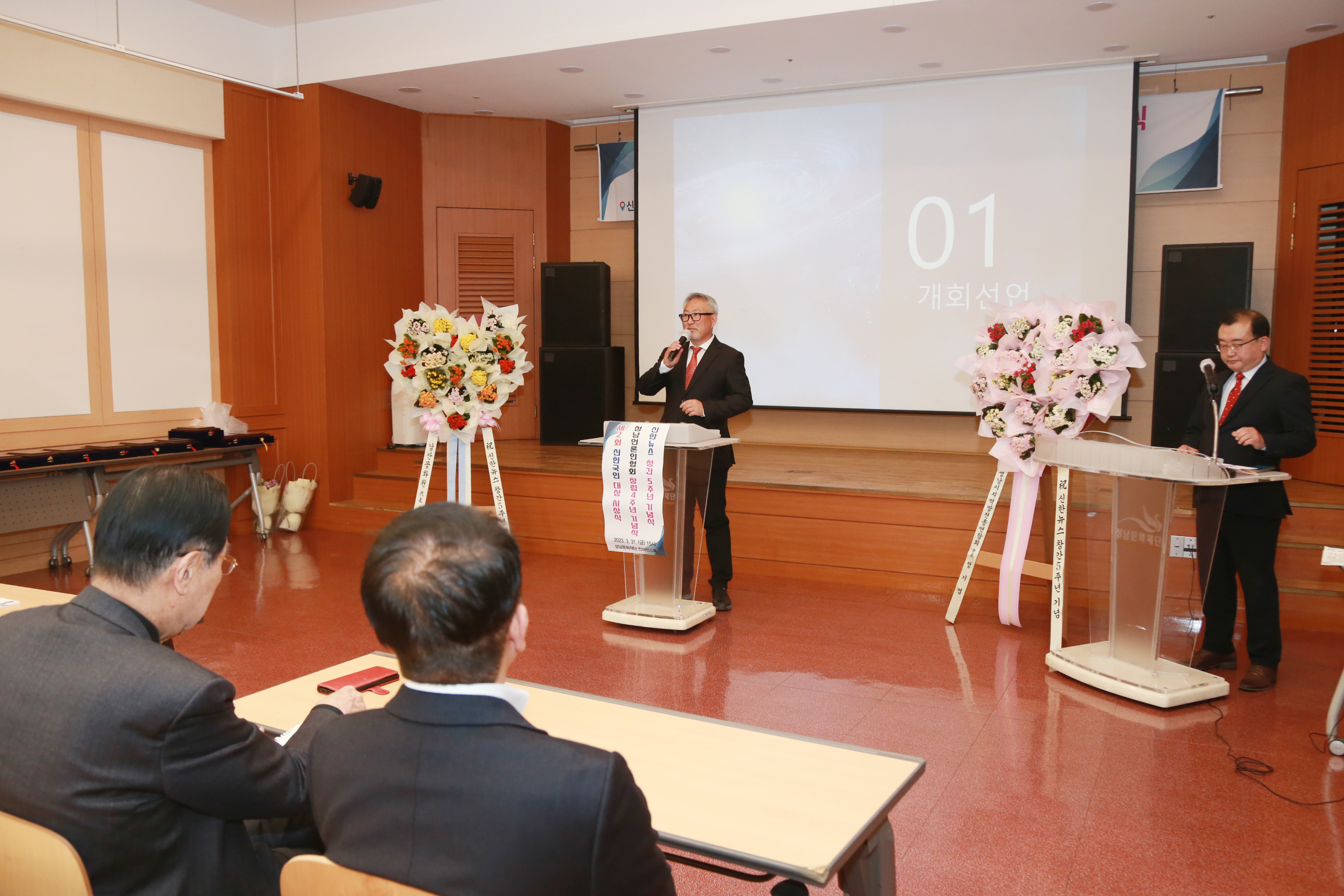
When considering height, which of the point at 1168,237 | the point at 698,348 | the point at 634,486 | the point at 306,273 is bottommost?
the point at 634,486

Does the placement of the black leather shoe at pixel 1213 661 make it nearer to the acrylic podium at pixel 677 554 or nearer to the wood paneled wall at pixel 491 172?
the acrylic podium at pixel 677 554

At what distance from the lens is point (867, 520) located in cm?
596

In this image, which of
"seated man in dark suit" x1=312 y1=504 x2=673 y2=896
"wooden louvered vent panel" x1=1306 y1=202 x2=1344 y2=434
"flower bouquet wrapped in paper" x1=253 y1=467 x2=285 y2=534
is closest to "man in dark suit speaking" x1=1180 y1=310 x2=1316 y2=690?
"wooden louvered vent panel" x1=1306 y1=202 x2=1344 y2=434

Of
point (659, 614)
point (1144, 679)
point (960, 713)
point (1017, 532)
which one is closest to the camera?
point (960, 713)

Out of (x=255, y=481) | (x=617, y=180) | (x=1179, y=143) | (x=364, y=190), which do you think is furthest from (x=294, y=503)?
(x=1179, y=143)

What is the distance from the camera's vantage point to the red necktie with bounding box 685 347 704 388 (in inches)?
215

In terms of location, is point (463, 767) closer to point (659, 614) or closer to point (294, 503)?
point (659, 614)

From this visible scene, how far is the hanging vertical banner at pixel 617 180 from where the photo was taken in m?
8.56

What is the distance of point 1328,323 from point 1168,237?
1287mm

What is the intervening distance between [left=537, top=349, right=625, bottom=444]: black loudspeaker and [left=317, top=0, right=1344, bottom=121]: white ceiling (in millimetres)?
2084

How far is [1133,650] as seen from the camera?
4129 mm

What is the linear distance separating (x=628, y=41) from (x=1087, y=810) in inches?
209

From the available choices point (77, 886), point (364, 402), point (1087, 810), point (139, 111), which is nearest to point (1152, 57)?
point (1087, 810)

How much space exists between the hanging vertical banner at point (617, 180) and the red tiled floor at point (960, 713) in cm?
370
